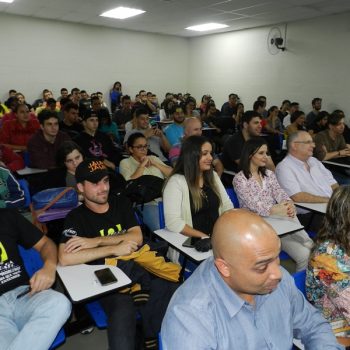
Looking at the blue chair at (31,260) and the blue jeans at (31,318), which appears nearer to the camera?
the blue jeans at (31,318)

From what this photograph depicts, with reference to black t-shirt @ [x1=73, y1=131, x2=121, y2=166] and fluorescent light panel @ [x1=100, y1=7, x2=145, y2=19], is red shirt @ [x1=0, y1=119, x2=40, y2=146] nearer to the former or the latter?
black t-shirt @ [x1=73, y1=131, x2=121, y2=166]

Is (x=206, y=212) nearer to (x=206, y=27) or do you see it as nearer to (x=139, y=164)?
(x=139, y=164)

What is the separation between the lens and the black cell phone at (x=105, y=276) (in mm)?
1564

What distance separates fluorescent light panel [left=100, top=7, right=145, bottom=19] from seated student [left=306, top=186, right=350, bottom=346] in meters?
7.26

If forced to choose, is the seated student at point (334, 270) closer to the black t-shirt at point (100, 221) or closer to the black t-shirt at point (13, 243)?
the black t-shirt at point (100, 221)

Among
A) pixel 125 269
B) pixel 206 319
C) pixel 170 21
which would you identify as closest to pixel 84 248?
pixel 125 269

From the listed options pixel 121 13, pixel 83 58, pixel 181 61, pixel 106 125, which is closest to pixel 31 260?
pixel 106 125

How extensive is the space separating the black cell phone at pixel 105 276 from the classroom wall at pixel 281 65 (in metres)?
7.86

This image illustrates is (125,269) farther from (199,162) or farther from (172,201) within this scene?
(199,162)

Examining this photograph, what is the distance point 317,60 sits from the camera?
8.37 metres

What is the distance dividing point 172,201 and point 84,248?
2.48ft

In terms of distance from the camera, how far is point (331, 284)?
55.4 inches

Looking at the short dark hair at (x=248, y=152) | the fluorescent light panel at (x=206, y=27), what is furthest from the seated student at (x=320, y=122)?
the fluorescent light panel at (x=206, y=27)

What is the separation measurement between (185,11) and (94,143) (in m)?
4.88
